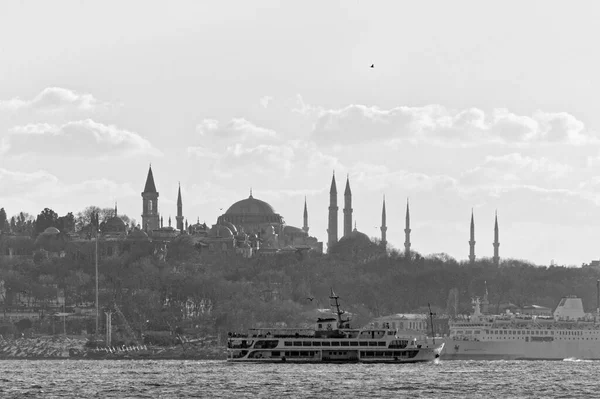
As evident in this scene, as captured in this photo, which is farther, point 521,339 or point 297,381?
point 521,339

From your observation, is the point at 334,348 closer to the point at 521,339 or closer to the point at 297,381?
the point at 297,381

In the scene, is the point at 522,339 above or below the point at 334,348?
above

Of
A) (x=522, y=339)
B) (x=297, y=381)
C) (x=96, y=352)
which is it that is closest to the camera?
(x=297, y=381)

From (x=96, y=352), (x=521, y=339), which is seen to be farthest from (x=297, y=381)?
(x=96, y=352)

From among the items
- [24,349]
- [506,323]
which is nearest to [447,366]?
[506,323]

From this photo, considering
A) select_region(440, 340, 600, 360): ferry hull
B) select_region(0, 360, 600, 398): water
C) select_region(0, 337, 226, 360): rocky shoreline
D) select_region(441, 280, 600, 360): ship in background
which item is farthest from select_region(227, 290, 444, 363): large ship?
select_region(440, 340, 600, 360): ferry hull

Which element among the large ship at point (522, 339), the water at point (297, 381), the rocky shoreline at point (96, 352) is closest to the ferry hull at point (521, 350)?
the large ship at point (522, 339)

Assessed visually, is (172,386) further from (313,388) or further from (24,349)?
(24,349)
